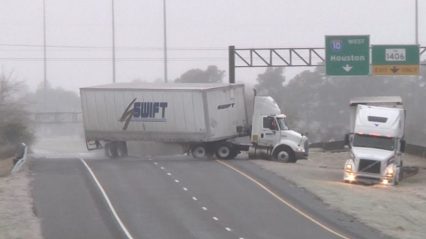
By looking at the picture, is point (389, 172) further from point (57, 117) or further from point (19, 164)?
point (57, 117)

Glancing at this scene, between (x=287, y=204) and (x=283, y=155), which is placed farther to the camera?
(x=283, y=155)

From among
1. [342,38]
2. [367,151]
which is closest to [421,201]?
[367,151]

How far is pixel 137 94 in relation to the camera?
44062 mm

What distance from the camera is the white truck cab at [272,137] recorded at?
44469 millimetres

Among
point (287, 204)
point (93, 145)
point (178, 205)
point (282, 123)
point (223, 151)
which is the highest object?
point (282, 123)

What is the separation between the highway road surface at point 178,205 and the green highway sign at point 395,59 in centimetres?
1548

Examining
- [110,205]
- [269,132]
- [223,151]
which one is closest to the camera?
[110,205]

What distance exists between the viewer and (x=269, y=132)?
4447cm

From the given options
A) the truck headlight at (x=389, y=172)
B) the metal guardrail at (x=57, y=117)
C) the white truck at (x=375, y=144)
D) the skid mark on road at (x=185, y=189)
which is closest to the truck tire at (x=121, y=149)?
the skid mark on road at (x=185, y=189)

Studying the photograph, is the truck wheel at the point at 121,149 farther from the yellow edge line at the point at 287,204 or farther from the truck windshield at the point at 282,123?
the truck windshield at the point at 282,123

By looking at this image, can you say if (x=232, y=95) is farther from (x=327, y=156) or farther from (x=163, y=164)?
(x=327, y=156)

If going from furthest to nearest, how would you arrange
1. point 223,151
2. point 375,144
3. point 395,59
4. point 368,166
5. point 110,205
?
point 395,59, point 223,151, point 375,144, point 368,166, point 110,205

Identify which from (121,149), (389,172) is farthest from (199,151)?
(389,172)

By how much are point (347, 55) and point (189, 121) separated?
13.0m
